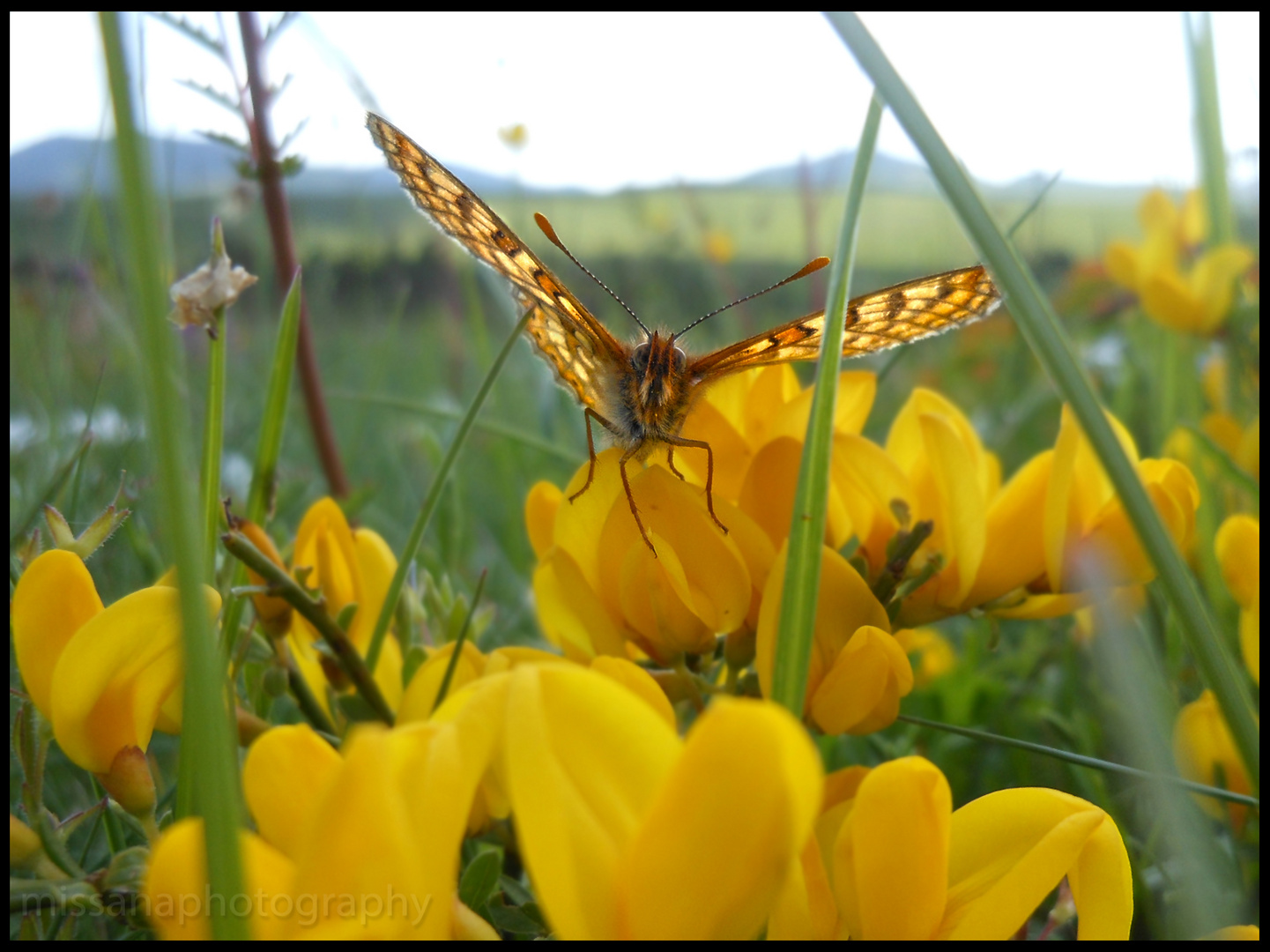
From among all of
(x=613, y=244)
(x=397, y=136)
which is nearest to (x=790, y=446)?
(x=397, y=136)

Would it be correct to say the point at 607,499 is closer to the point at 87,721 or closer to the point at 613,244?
the point at 87,721

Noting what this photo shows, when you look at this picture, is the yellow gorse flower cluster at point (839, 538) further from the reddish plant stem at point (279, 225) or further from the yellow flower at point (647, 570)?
the reddish plant stem at point (279, 225)

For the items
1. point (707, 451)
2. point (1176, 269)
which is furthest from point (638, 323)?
point (1176, 269)

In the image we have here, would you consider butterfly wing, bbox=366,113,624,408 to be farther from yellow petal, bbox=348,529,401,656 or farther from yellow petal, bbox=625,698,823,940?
yellow petal, bbox=625,698,823,940

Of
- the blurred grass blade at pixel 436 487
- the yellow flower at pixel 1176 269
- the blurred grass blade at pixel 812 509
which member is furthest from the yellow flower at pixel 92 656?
the yellow flower at pixel 1176 269

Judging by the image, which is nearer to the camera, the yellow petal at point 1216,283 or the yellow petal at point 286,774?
the yellow petal at point 286,774

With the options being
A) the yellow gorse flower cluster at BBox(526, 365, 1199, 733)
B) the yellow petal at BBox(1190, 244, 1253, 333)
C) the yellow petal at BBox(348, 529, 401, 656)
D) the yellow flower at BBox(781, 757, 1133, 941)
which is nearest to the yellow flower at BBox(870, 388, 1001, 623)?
the yellow gorse flower cluster at BBox(526, 365, 1199, 733)
